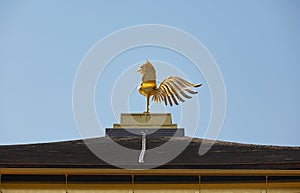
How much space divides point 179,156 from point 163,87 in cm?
573

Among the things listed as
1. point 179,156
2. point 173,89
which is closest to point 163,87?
point 173,89

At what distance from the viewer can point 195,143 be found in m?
15.8

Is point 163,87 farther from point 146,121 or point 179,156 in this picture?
point 179,156

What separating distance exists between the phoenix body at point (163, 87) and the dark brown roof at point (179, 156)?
3367 millimetres

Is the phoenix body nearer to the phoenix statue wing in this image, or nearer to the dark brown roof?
the phoenix statue wing

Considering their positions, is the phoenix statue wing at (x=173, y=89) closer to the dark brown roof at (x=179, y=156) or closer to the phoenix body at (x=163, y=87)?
the phoenix body at (x=163, y=87)

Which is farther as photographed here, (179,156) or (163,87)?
(163,87)

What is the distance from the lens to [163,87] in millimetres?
19531

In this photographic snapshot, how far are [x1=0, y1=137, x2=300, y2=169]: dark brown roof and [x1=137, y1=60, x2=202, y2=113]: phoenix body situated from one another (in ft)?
→ 11.0

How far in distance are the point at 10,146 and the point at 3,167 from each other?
91.4 inches

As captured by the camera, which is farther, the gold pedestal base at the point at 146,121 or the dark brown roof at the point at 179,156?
the gold pedestal base at the point at 146,121

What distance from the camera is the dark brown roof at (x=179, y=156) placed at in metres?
13.0

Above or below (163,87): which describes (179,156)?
below

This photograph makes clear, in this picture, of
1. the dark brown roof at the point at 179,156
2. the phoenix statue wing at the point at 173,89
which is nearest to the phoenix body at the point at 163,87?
the phoenix statue wing at the point at 173,89
